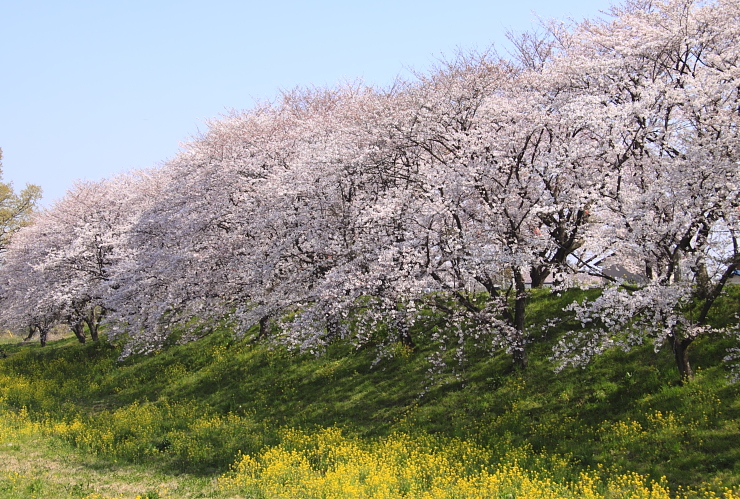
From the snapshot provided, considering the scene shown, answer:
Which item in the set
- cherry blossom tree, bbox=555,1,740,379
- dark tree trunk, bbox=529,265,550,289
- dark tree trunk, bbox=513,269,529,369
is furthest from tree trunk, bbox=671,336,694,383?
dark tree trunk, bbox=529,265,550,289

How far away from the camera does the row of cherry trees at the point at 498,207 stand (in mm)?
14062

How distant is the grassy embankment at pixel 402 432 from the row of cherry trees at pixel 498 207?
49.0 inches

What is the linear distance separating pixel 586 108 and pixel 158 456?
16.9 metres

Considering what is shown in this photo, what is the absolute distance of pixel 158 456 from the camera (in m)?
17.9

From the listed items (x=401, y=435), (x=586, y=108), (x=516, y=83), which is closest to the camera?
(x=586, y=108)

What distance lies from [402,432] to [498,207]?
756 cm

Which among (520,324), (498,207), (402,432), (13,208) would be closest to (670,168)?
(498,207)

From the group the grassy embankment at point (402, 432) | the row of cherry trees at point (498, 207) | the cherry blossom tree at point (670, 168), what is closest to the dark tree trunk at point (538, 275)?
the row of cherry trees at point (498, 207)

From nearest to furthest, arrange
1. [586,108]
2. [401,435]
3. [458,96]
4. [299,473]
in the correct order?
[299,473], [586,108], [401,435], [458,96]

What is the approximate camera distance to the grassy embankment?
12.6 metres

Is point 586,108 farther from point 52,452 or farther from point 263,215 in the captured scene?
point 52,452

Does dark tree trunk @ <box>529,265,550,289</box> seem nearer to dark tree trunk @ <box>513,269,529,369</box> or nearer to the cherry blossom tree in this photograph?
dark tree trunk @ <box>513,269,529,369</box>

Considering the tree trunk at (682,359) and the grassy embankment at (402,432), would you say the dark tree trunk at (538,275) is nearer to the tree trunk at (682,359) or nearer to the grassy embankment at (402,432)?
the grassy embankment at (402,432)

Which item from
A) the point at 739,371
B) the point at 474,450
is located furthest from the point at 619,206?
the point at 474,450
